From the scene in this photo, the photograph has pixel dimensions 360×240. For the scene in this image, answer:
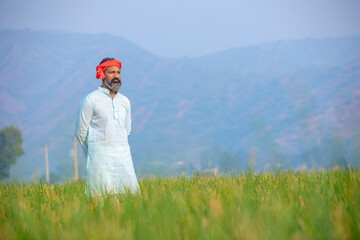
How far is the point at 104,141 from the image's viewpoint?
6266 millimetres

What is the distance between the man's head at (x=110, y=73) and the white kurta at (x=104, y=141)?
0.12 metres

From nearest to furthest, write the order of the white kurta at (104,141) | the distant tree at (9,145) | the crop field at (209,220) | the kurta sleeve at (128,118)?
the crop field at (209,220), the white kurta at (104,141), the kurta sleeve at (128,118), the distant tree at (9,145)

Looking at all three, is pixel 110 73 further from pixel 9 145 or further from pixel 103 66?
pixel 9 145

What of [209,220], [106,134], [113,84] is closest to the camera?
[209,220]

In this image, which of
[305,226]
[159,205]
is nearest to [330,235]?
[305,226]

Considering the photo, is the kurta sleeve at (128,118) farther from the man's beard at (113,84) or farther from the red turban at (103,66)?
the red turban at (103,66)

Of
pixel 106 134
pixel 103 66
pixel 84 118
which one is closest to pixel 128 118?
pixel 106 134

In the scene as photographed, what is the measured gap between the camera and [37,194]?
233 inches

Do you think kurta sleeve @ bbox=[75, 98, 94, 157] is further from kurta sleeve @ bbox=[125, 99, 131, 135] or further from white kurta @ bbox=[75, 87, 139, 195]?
kurta sleeve @ bbox=[125, 99, 131, 135]

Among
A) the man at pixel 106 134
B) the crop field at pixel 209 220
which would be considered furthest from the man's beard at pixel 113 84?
the crop field at pixel 209 220

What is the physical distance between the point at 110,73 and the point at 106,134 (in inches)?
33.5

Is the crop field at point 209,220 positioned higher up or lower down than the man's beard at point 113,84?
lower down

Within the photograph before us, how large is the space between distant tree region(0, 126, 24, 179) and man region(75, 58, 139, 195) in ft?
198

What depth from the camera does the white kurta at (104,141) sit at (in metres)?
6.22
